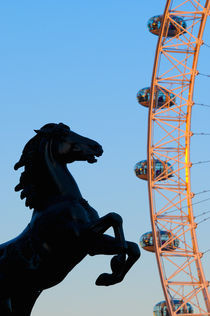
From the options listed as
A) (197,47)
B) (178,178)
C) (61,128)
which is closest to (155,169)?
(178,178)

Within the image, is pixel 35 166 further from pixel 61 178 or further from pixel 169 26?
pixel 169 26

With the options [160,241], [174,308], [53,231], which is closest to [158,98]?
[160,241]

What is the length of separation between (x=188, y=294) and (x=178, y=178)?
3800mm

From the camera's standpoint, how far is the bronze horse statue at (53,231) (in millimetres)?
7129

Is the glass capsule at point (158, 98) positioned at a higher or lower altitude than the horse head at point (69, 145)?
lower

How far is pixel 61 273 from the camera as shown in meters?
7.41

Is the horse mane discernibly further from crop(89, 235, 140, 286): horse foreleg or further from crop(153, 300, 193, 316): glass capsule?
crop(153, 300, 193, 316): glass capsule

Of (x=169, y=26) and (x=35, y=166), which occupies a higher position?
(x=35, y=166)

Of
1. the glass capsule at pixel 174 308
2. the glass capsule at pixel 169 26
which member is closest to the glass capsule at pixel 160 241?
the glass capsule at pixel 174 308

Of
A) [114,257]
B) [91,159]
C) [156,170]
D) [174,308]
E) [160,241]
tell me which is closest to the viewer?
[114,257]

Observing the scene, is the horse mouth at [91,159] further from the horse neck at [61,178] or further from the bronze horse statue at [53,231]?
the horse neck at [61,178]

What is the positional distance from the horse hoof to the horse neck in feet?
2.55

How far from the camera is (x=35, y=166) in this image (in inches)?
303

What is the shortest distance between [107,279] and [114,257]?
21 centimetres
